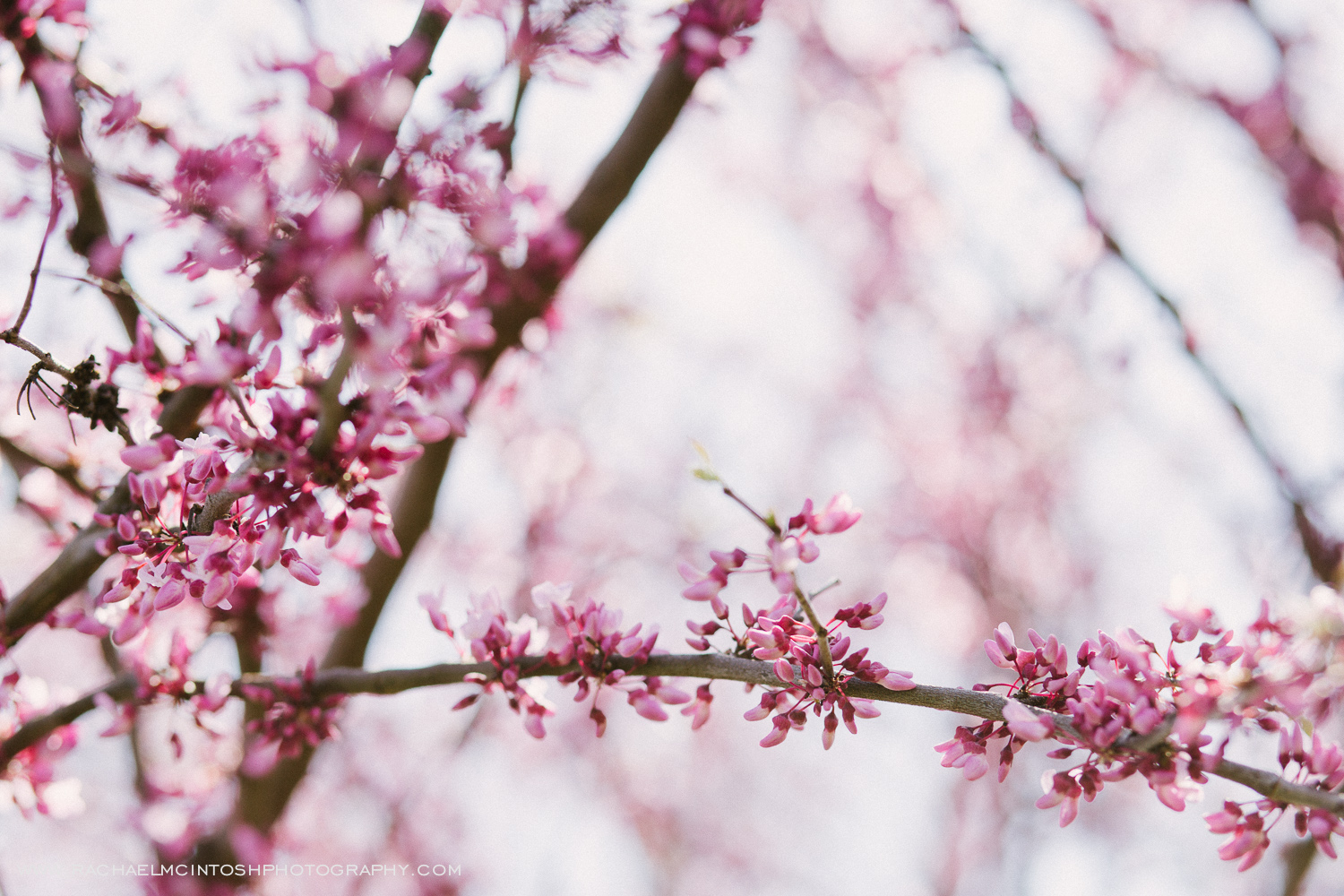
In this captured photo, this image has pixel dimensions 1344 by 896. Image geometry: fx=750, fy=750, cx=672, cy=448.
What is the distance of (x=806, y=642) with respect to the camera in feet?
4.40

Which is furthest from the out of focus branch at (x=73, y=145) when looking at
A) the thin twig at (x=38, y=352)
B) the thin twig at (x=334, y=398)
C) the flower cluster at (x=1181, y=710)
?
the flower cluster at (x=1181, y=710)

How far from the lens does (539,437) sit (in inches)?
258

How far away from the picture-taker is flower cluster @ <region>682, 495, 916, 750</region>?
1.28m

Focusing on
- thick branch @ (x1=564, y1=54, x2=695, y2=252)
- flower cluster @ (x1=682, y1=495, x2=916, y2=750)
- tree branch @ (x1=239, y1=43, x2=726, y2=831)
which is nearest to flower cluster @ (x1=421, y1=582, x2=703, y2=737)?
flower cluster @ (x1=682, y1=495, x2=916, y2=750)

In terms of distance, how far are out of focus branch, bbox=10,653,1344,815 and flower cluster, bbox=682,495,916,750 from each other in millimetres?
32

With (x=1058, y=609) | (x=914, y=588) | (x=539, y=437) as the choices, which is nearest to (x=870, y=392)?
(x=914, y=588)

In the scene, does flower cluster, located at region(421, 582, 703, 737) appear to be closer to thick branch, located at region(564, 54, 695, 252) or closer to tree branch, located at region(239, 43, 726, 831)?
tree branch, located at region(239, 43, 726, 831)

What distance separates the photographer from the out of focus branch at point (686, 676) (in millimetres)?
1194

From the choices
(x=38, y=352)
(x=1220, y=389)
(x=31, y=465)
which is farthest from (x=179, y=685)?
(x=1220, y=389)

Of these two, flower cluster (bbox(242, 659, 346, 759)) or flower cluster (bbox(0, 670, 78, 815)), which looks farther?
flower cluster (bbox(0, 670, 78, 815))

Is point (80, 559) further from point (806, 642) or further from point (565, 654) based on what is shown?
point (806, 642)

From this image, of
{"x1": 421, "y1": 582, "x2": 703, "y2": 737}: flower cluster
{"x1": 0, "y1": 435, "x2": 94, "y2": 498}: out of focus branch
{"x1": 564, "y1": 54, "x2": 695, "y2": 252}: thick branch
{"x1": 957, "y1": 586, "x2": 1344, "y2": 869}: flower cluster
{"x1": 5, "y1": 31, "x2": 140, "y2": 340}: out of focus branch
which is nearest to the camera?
{"x1": 957, "y1": 586, "x2": 1344, "y2": 869}: flower cluster

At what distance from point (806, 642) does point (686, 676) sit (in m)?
0.25

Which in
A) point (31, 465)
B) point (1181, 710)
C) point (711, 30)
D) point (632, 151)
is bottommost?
point (31, 465)
